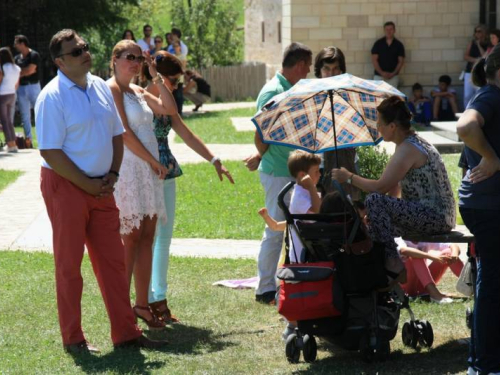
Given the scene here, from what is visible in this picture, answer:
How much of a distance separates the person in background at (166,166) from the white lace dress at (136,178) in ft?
0.93

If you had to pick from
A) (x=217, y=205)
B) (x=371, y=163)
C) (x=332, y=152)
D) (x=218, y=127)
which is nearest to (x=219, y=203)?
(x=217, y=205)

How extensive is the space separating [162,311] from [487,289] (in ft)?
9.20

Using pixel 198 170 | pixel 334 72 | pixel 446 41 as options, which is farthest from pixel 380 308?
pixel 446 41

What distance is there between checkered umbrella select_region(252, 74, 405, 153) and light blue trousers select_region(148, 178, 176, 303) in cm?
82

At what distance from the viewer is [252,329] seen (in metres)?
7.34

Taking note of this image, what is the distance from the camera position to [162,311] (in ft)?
25.0

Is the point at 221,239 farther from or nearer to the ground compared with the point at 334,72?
nearer to the ground

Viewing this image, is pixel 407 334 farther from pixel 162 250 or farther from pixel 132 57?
pixel 132 57

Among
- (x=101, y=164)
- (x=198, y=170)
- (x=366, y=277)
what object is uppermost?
(x=101, y=164)

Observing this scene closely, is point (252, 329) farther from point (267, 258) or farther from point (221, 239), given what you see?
point (221, 239)

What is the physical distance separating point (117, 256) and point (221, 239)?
14.5 ft

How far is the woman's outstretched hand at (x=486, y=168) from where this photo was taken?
5496mm

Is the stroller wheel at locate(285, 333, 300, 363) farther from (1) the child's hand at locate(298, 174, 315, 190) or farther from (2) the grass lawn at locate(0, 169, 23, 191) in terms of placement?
(2) the grass lawn at locate(0, 169, 23, 191)

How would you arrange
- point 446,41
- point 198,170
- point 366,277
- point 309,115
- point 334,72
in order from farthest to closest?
point 446,41, point 198,170, point 334,72, point 309,115, point 366,277
